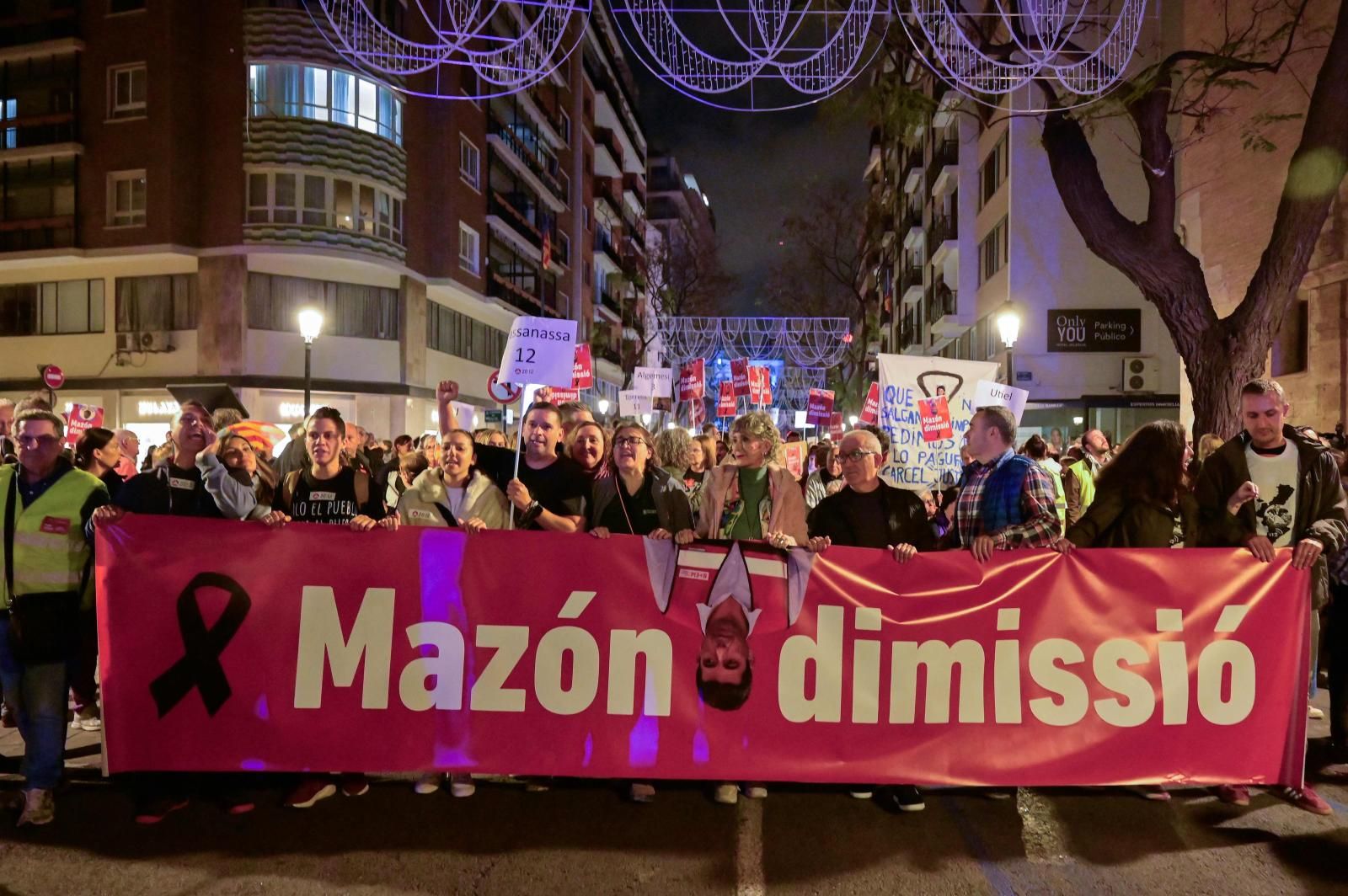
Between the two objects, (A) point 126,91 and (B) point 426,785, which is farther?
(A) point 126,91

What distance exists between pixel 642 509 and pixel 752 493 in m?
0.62

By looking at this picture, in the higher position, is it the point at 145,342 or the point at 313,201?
the point at 313,201

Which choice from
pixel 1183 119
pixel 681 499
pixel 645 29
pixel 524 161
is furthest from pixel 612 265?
pixel 681 499

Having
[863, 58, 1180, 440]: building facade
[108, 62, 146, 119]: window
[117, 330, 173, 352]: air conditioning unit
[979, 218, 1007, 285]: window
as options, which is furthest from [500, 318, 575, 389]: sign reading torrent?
[108, 62, 146, 119]: window

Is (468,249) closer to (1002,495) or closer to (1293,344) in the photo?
(1293,344)

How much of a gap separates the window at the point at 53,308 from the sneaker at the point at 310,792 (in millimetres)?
28439

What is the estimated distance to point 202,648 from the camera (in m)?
4.76

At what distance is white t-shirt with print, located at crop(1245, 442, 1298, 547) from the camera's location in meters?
5.23

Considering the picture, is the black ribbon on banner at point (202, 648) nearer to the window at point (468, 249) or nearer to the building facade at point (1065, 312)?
the building facade at point (1065, 312)

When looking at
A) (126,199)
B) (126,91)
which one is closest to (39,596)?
(126,199)

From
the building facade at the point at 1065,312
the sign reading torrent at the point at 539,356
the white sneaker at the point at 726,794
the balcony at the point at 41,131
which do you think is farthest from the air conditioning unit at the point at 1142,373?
the balcony at the point at 41,131

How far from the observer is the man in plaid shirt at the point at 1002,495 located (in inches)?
200

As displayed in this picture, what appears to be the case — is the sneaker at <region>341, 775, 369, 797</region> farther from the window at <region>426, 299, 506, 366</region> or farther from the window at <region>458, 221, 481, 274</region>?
the window at <region>458, 221, 481, 274</region>

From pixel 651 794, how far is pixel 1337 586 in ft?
13.5
